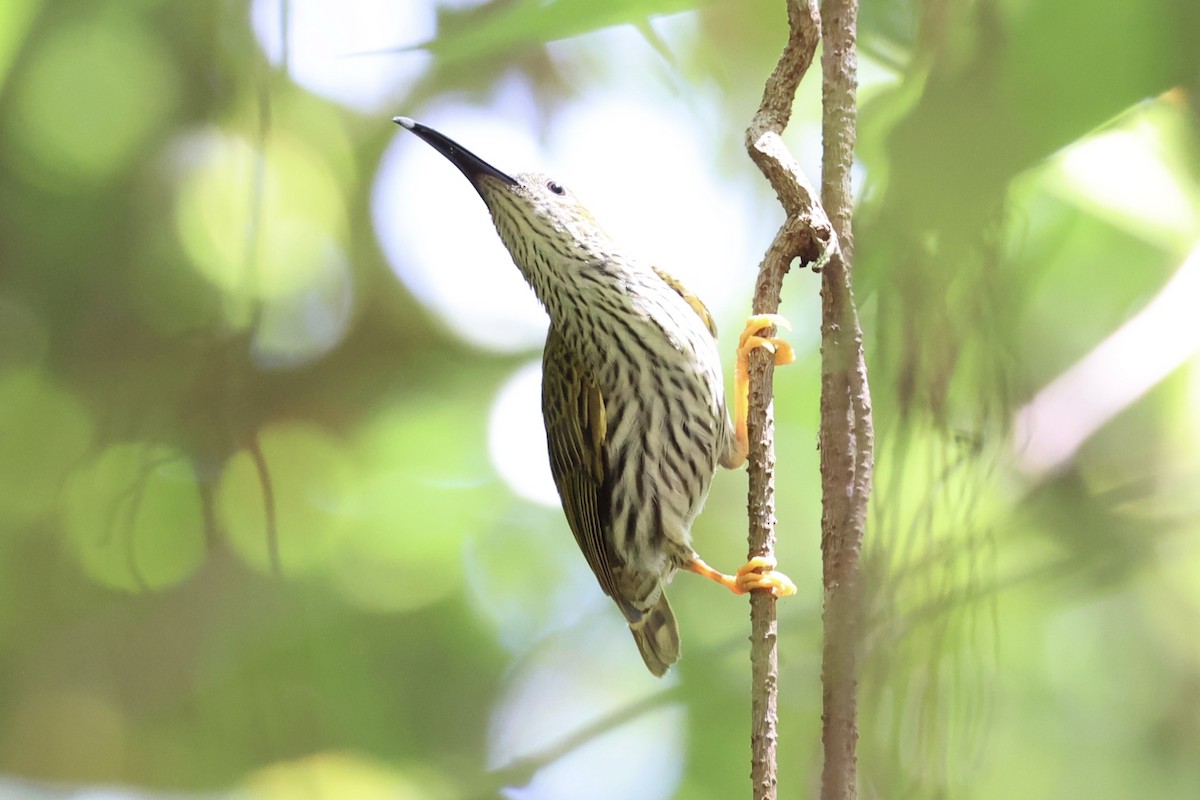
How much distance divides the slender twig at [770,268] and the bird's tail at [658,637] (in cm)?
38

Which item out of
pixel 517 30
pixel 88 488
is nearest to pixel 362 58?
pixel 517 30

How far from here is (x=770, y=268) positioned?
3.41 feet

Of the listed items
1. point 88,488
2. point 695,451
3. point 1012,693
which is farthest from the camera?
point 88,488

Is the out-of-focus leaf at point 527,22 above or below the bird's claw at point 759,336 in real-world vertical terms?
above

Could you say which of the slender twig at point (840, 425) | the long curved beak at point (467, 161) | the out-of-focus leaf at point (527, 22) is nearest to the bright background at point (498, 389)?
the out-of-focus leaf at point (527, 22)

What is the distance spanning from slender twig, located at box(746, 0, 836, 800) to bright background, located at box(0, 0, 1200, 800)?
41 cm

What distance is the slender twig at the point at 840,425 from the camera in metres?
1.00

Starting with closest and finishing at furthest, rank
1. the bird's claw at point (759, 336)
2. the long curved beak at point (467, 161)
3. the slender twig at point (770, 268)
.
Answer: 1. the slender twig at point (770, 268)
2. the bird's claw at point (759, 336)
3. the long curved beak at point (467, 161)

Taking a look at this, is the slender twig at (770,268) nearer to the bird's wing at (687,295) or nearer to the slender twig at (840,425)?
the slender twig at (840,425)

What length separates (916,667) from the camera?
1356 mm

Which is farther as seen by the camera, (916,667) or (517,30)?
(517,30)

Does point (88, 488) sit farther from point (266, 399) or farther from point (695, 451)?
point (695, 451)

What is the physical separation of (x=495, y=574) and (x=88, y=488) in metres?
0.74

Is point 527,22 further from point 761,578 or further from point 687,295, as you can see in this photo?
point 761,578
